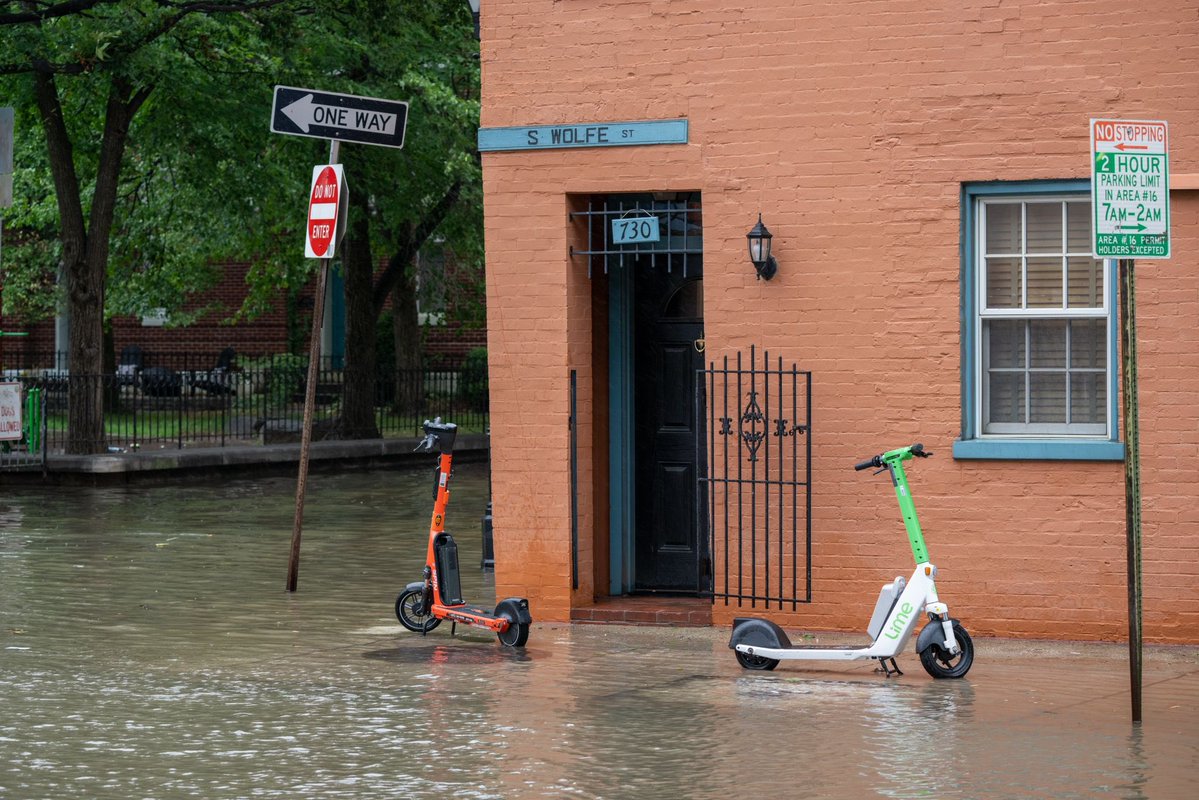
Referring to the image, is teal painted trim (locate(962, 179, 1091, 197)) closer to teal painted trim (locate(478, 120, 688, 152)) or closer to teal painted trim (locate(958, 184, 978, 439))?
teal painted trim (locate(958, 184, 978, 439))

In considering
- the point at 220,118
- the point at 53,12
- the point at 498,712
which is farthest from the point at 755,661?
the point at 220,118

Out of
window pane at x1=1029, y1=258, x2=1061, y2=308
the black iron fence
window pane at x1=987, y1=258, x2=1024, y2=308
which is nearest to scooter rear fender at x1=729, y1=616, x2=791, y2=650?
window pane at x1=987, y1=258, x2=1024, y2=308

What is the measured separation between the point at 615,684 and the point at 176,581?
18.1 feet

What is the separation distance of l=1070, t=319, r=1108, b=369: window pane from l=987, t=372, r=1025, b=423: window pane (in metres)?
0.34

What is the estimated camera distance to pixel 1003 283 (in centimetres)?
1133

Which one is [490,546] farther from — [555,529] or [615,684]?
[615,684]

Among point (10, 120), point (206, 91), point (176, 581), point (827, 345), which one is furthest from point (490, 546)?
point (206, 91)

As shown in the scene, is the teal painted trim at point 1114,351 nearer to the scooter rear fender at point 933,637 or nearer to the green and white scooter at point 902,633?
the green and white scooter at point 902,633

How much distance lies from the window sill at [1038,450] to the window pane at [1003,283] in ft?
2.71

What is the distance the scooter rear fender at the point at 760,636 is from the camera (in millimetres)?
10109

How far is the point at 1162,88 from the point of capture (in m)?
10.8

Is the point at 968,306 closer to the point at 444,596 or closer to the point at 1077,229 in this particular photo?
the point at 1077,229

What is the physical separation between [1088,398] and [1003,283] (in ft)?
2.74

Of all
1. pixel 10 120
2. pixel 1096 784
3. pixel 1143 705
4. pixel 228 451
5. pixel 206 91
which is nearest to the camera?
pixel 1096 784
